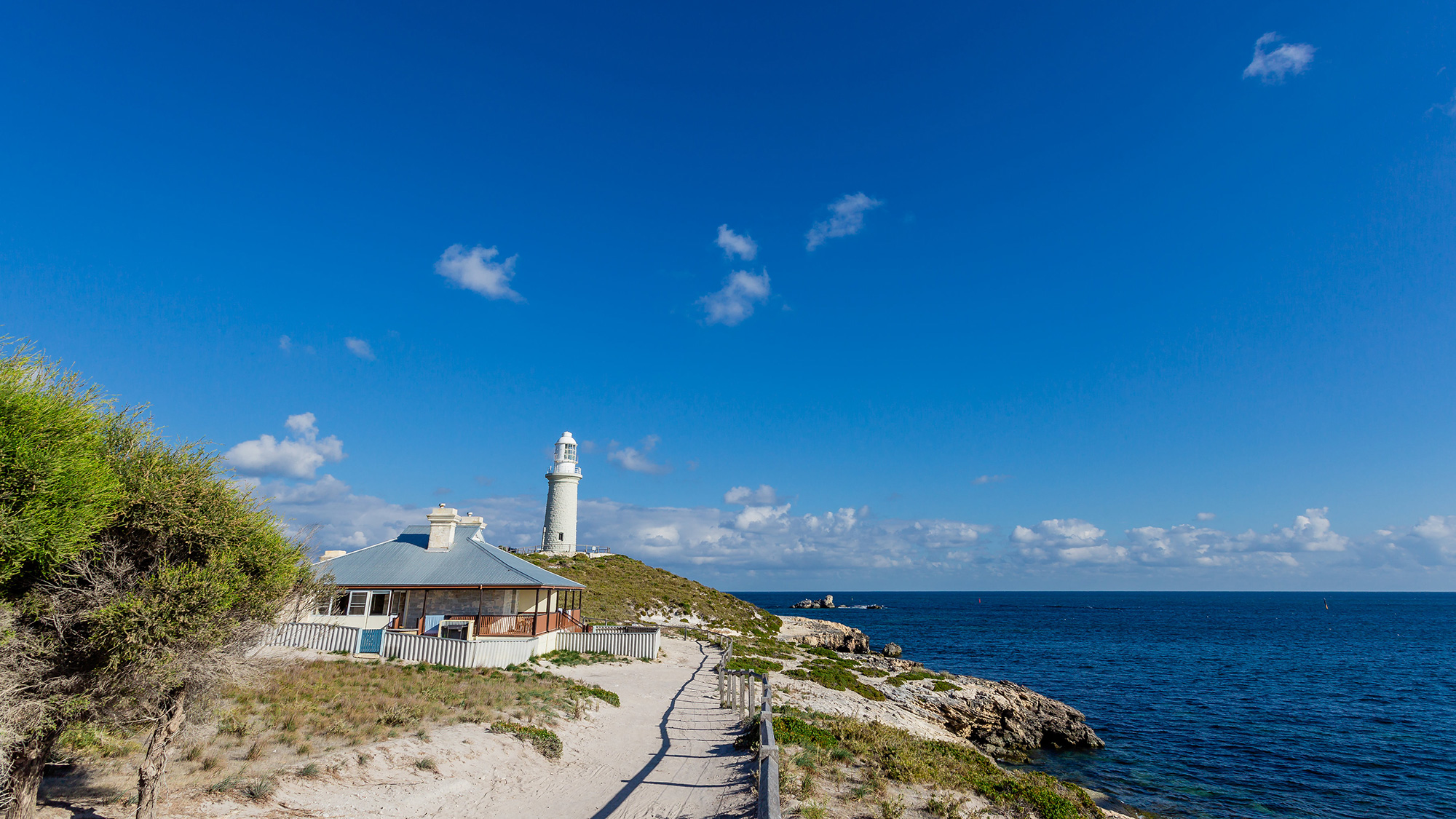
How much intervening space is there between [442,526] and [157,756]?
2679 cm

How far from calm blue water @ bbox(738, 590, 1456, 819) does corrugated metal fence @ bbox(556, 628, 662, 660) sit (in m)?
16.4

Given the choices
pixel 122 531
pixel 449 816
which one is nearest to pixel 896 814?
pixel 449 816

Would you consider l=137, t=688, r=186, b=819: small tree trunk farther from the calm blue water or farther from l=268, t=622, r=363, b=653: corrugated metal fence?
the calm blue water

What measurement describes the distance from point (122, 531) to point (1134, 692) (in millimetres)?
50279

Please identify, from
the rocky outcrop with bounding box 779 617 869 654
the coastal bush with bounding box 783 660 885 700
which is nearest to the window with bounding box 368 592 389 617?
the coastal bush with bounding box 783 660 885 700

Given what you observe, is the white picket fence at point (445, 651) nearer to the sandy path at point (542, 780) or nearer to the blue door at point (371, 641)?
the blue door at point (371, 641)

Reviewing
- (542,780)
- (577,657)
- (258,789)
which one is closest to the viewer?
(258,789)

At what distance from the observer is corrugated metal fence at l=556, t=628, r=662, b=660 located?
28.8m

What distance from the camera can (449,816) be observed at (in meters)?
9.87

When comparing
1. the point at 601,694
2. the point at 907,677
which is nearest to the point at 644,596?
the point at 907,677

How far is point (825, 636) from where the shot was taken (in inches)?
2405

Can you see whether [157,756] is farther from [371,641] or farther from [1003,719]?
[1003,719]

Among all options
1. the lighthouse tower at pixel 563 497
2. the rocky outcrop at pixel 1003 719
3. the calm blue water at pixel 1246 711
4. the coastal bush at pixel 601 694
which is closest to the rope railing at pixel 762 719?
the coastal bush at pixel 601 694

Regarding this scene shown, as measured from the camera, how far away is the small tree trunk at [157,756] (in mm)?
8039
